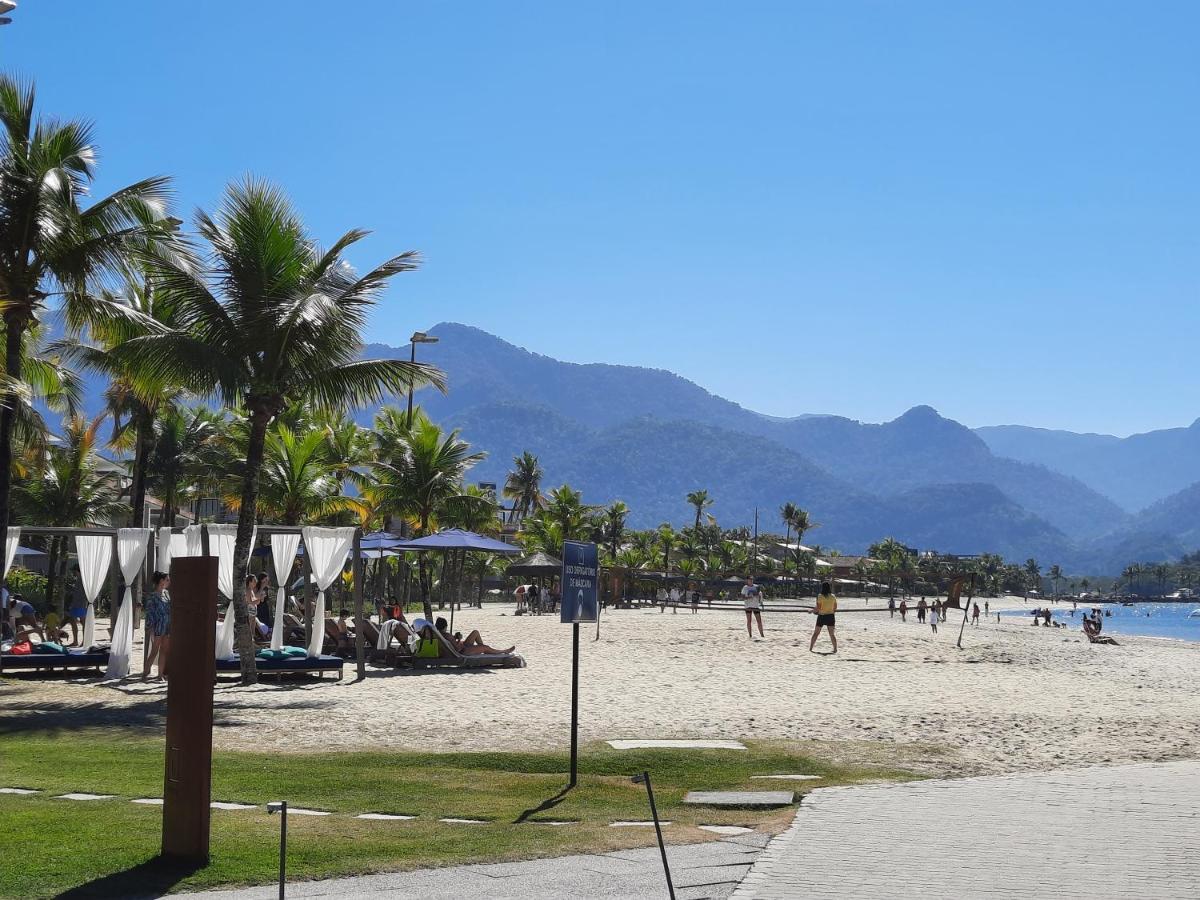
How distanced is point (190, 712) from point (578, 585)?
12.8 feet

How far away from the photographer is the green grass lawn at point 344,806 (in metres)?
6.76

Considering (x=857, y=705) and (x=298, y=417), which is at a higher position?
(x=298, y=417)

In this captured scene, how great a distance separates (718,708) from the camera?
15883 millimetres

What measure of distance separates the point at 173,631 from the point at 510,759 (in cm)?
475

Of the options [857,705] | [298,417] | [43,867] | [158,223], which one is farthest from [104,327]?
[298,417]

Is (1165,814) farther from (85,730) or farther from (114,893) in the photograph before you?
(85,730)

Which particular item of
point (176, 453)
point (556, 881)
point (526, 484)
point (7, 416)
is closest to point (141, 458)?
point (176, 453)

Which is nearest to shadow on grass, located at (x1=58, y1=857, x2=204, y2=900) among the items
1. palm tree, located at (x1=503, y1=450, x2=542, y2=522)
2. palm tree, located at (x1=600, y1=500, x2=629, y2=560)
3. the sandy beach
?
the sandy beach

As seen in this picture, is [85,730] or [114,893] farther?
[85,730]

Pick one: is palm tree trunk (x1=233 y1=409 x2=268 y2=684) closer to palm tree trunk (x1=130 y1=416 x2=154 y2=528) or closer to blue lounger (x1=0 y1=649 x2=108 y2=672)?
blue lounger (x1=0 y1=649 x2=108 y2=672)

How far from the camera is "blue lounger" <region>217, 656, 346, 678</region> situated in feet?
60.7

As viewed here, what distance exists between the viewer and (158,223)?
17.8m

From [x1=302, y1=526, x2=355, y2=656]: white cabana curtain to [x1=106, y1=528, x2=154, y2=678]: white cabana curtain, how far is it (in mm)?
2516

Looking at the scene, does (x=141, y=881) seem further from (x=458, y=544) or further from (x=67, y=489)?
(x=67, y=489)
